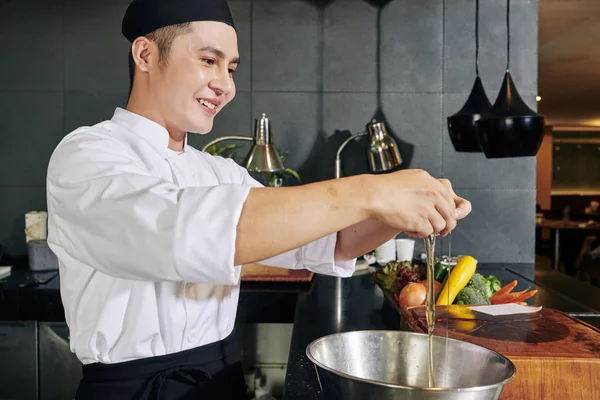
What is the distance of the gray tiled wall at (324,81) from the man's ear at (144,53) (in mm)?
2047

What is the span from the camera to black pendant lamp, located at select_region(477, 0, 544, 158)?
238 centimetres

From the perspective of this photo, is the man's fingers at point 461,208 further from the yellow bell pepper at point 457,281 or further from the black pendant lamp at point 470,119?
the black pendant lamp at point 470,119

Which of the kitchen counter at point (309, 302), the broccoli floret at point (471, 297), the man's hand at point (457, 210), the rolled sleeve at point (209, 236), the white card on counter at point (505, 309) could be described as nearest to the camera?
the rolled sleeve at point (209, 236)

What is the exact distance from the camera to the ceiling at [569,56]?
4.49m

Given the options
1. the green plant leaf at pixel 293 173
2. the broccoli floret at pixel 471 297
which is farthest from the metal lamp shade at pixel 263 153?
the broccoli floret at pixel 471 297

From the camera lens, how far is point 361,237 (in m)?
1.27

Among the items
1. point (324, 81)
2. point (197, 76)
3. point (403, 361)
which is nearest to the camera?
point (403, 361)

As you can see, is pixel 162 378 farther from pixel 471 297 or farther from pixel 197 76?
pixel 471 297

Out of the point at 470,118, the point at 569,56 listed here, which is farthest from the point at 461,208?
the point at 569,56

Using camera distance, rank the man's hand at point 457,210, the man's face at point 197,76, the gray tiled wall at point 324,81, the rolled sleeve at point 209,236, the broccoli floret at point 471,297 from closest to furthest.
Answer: the rolled sleeve at point 209,236
the man's hand at point 457,210
the man's face at point 197,76
the broccoli floret at point 471,297
the gray tiled wall at point 324,81

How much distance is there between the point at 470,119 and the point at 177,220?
2289 millimetres

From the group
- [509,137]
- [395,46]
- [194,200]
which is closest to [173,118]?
[194,200]

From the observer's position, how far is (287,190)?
0.85 metres

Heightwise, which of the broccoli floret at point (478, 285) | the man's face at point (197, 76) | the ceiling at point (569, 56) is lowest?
the broccoli floret at point (478, 285)
